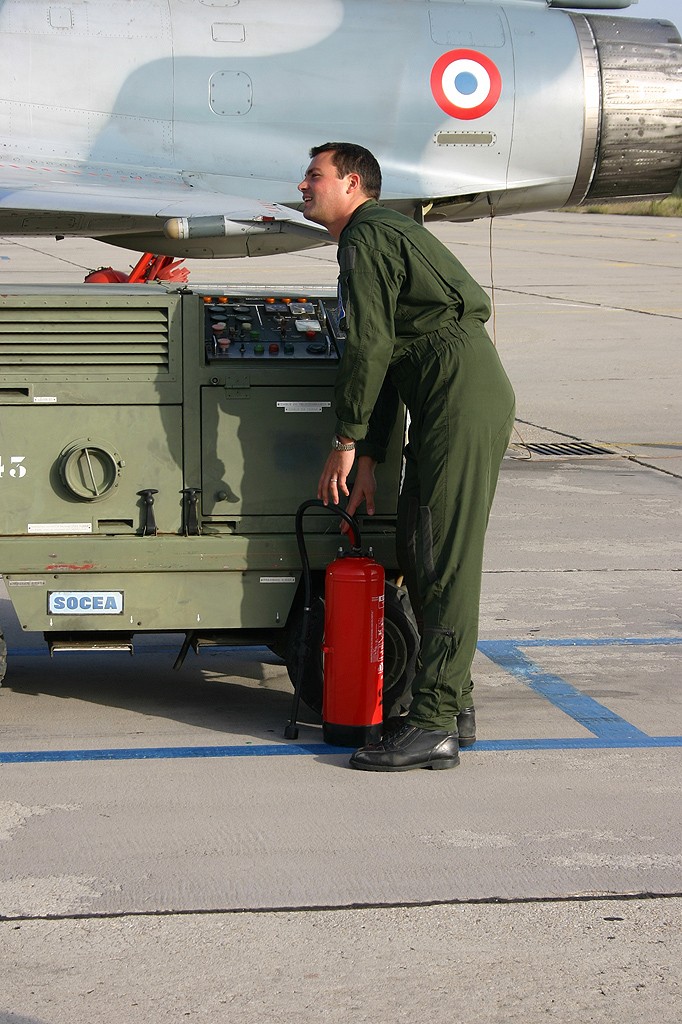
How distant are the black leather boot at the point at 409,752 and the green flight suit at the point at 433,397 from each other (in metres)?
0.04

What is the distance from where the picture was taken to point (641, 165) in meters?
10.3

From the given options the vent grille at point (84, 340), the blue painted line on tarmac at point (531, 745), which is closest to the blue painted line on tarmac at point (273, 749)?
the blue painted line on tarmac at point (531, 745)

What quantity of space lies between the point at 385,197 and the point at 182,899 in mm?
7293

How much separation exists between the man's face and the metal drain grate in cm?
615

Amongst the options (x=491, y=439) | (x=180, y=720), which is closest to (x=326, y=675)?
(x=180, y=720)

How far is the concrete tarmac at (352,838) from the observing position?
3021 millimetres

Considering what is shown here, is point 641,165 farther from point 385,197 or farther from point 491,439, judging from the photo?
point 491,439

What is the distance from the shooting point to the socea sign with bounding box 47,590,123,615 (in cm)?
463

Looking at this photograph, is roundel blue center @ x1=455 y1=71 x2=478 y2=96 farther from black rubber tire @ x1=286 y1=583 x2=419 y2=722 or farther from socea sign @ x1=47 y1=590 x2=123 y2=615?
socea sign @ x1=47 y1=590 x2=123 y2=615

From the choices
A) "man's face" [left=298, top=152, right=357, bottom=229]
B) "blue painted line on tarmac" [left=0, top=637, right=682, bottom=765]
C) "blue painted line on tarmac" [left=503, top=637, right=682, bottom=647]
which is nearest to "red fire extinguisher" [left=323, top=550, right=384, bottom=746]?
"blue painted line on tarmac" [left=0, top=637, right=682, bottom=765]

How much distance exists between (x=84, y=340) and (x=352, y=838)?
1.98 meters

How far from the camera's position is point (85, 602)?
4648 mm

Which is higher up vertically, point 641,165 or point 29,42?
point 29,42

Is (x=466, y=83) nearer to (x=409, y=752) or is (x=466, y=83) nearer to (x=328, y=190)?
(x=328, y=190)
